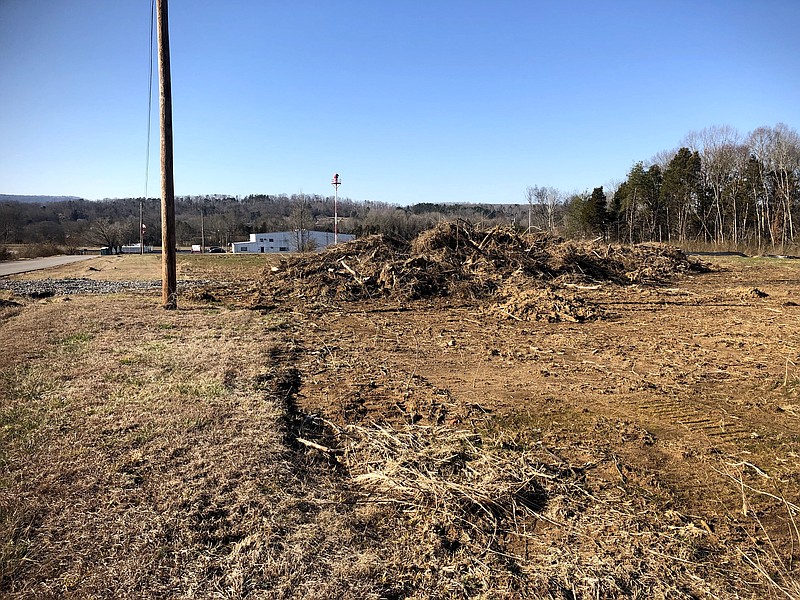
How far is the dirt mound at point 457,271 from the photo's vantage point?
12.2 meters

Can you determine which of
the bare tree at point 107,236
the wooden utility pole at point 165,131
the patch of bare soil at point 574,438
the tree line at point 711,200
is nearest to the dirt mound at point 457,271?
the patch of bare soil at point 574,438

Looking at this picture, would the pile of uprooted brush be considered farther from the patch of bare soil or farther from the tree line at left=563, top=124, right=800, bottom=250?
the tree line at left=563, top=124, right=800, bottom=250

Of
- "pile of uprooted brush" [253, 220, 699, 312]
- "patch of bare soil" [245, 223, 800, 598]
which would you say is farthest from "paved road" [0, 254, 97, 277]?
"patch of bare soil" [245, 223, 800, 598]

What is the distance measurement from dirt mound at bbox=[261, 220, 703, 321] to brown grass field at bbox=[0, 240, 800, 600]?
15.0 ft

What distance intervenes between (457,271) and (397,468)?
10360mm

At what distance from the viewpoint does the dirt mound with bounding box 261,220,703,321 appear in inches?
479

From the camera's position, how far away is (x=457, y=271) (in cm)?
1348

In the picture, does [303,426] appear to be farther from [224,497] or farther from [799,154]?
[799,154]

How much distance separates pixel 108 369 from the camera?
568 cm

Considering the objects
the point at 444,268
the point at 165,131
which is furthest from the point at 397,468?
the point at 444,268

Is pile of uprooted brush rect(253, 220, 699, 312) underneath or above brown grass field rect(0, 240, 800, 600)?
above

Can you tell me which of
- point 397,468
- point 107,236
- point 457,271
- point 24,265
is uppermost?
point 107,236

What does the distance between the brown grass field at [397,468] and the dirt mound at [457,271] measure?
457 centimetres

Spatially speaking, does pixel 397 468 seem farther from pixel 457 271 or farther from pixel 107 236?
pixel 107 236
